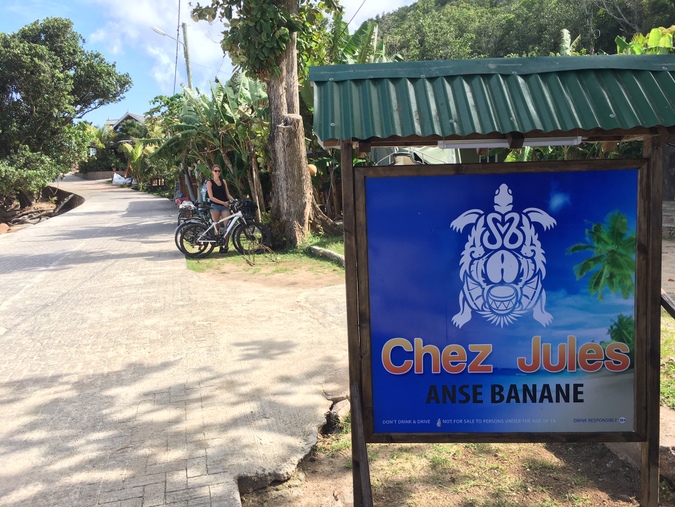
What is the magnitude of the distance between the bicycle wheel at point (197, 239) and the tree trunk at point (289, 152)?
5.55 ft

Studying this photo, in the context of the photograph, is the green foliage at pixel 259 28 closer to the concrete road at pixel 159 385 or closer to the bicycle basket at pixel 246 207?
→ the bicycle basket at pixel 246 207

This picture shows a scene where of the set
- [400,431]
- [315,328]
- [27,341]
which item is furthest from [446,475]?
[27,341]

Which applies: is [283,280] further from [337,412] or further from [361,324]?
[361,324]

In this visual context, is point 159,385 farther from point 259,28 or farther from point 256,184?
point 256,184

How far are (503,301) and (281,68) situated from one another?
10.0m

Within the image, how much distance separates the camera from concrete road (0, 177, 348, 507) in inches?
141

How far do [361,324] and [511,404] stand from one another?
881 mm

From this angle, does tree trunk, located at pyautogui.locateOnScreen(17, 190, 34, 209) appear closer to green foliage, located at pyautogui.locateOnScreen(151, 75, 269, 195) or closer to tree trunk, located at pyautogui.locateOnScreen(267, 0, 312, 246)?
green foliage, located at pyautogui.locateOnScreen(151, 75, 269, 195)

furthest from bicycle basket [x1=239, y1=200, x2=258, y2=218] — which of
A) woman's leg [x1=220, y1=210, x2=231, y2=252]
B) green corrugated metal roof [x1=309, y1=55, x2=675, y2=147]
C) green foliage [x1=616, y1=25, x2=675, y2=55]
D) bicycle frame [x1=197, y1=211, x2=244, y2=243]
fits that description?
green corrugated metal roof [x1=309, y1=55, x2=675, y2=147]

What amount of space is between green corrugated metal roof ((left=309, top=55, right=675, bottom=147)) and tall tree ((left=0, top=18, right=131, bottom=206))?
2700cm

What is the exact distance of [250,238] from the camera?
12.2 m

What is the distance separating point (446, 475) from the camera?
362cm

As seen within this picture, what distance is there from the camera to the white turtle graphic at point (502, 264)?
2805 mm

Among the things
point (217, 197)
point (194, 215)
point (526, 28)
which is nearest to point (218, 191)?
point (217, 197)
